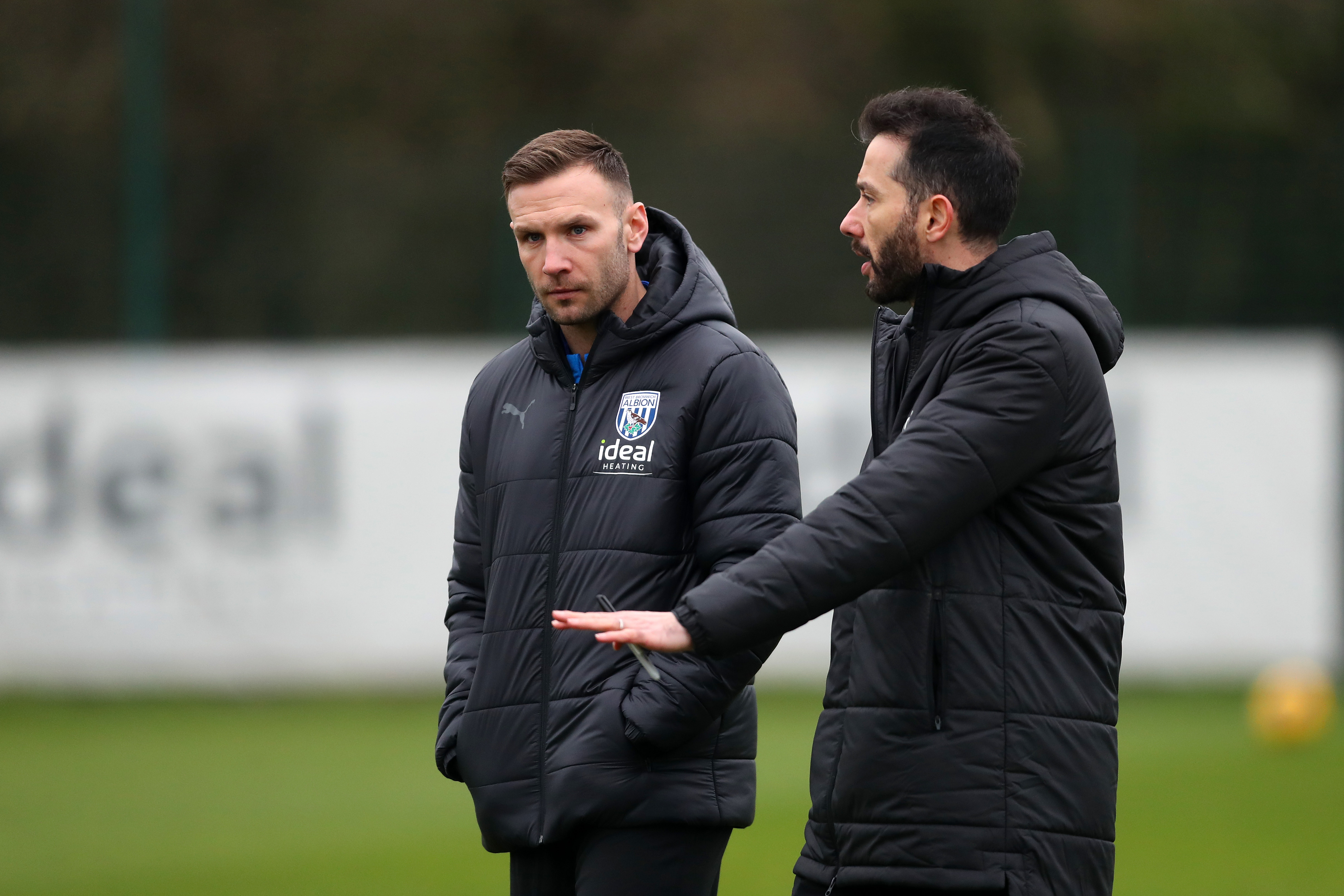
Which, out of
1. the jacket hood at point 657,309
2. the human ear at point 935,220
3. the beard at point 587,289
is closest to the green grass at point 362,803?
the jacket hood at point 657,309

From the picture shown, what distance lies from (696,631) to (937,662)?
0.44 m

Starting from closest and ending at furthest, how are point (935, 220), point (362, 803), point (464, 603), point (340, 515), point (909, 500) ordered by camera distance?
point (909, 500), point (935, 220), point (464, 603), point (362, 803), point (340, 515)

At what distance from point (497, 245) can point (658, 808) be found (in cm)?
1071

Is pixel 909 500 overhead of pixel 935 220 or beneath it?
beneath

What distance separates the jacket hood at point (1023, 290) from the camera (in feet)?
10.8

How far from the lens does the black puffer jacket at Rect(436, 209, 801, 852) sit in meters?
3.52

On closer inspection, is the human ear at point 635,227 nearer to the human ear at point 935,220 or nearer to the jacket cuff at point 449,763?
the human ear at point 935,220

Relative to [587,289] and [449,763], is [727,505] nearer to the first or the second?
[587,289]

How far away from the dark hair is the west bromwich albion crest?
0.68 metres

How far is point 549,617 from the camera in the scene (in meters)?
3.62

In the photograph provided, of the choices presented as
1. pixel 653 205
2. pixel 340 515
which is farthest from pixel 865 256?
pixel 653 205

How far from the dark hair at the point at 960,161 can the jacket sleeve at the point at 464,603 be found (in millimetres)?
1174

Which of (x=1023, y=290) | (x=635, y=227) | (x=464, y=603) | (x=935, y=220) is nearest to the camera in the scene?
(x=1023, y=290)

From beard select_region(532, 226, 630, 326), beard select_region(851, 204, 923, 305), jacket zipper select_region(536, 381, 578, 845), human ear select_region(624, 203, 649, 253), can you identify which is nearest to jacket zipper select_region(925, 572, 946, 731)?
beard select_region(851, 204, 923, 305)
